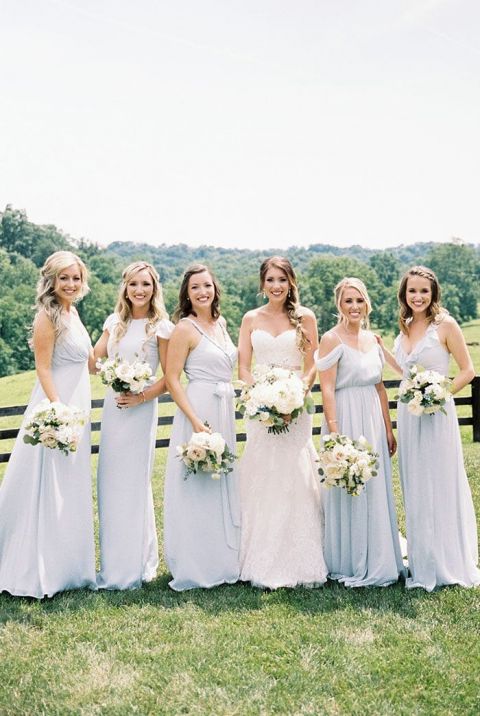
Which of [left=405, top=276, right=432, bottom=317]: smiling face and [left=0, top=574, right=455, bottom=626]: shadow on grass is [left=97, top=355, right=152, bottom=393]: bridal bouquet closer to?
[left=0, top=574, right=455, bottom=626]: shadow on grass

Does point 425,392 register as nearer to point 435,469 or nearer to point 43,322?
point 435,469

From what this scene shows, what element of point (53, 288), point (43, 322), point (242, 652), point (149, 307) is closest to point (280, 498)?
point (242, 652)

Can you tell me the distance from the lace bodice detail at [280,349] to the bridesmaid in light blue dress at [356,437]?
38 cm

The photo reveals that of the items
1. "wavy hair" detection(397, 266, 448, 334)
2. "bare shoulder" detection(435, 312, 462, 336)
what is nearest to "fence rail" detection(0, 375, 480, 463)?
"wavy hair" detection(397, 266, 448, 334)

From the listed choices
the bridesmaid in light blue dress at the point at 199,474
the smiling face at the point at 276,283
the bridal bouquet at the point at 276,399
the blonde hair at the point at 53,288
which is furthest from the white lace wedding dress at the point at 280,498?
the blonde hair at the point at 53,288

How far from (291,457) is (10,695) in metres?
3.14

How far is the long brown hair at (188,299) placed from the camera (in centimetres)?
668

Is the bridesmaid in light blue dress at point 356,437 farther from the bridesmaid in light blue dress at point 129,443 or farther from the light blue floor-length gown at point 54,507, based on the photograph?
the light blue floor-length gown at point 54,507

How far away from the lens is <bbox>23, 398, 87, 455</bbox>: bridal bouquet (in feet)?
19.9

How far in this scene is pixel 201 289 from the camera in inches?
262

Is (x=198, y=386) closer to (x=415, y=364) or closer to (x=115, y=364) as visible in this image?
(x=115, y=364)

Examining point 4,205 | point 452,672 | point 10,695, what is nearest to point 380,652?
point 452,672

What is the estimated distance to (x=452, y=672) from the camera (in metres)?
4.86

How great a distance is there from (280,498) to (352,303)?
76.0 inches
